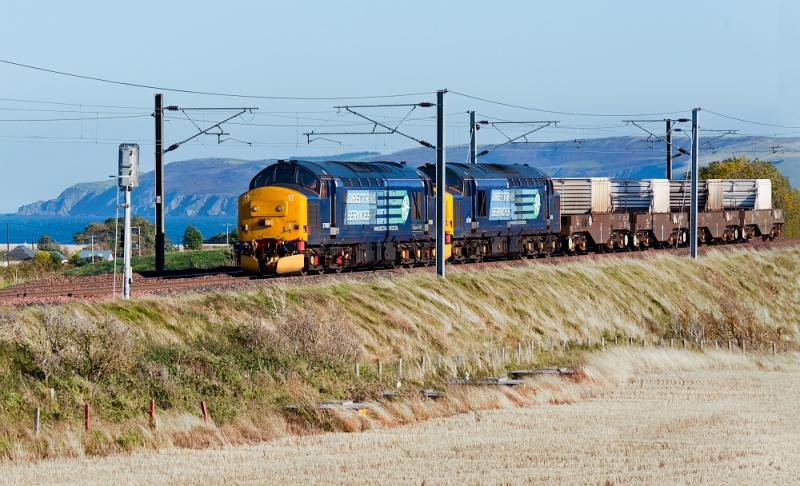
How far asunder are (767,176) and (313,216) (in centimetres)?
7961

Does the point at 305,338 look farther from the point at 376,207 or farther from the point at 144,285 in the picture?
the point at 376,207

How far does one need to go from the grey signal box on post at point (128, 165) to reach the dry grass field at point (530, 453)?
34.3 feet

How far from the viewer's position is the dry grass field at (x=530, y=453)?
23.1m

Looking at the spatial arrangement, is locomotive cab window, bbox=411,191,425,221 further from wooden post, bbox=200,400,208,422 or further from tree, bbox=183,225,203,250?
tree, bbox=183,225,203,250

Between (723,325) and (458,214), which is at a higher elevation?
(458,214)

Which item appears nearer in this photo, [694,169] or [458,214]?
[458,214]

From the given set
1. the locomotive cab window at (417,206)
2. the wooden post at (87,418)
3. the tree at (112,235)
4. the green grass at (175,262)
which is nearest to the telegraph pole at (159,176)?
the locomotive cab window at (417,206)

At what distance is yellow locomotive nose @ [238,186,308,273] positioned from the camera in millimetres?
43750

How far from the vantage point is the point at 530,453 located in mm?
25906

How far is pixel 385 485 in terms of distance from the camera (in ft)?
73.5

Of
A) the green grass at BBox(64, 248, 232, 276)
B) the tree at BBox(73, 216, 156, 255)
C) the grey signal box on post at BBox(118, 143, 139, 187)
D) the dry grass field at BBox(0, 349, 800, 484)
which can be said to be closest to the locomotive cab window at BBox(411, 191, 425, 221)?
the green grass at BBox(64, 248, 232, 276)

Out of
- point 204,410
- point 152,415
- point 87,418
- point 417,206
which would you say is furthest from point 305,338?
point 417,206

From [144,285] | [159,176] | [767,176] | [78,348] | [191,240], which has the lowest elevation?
[78,348]

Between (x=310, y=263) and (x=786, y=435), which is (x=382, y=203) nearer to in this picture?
(x=310, y=263)
